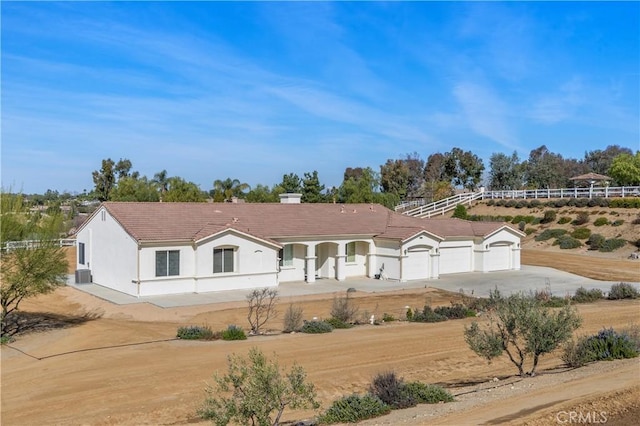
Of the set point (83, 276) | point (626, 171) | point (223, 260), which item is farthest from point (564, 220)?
point (83, 276)

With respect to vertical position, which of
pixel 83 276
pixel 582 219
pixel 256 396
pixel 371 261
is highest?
pixel 582 219

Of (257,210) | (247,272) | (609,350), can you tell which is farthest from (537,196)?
(609,350)

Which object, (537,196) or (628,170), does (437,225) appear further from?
(628,170)

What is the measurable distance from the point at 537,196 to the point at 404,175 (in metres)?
31.5

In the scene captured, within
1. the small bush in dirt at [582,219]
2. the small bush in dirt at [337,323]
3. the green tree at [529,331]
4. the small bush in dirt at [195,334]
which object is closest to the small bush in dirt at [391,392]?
the green tree at [529,331]

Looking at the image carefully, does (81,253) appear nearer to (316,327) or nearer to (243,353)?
(316,327)

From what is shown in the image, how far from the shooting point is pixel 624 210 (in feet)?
189

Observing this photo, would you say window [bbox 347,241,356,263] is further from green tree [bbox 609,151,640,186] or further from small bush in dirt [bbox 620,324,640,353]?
green tree [bbox 609,151,640,186]

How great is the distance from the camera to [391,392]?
13984 millimetres

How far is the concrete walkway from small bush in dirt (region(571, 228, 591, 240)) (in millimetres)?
15650

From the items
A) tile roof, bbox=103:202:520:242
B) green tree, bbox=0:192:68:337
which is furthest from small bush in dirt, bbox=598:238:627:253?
green tree, bbox=0:192:68:337

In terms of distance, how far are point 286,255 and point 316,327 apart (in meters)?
12.9

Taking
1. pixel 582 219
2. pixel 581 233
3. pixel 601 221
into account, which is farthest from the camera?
pixel 582 219

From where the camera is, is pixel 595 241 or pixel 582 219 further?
pixel 582 219
